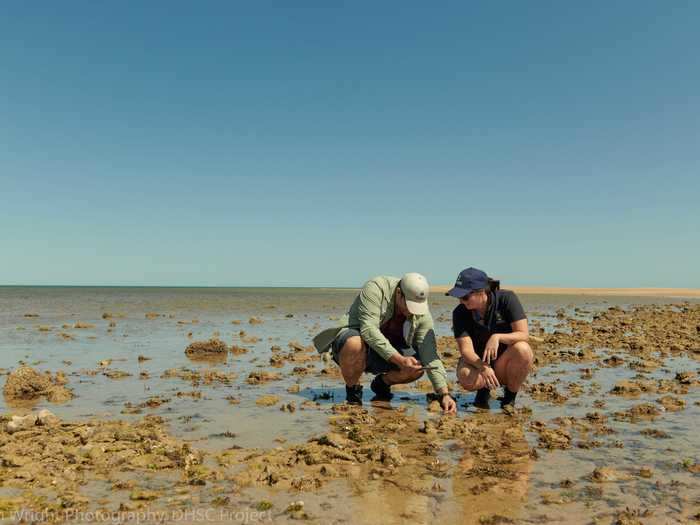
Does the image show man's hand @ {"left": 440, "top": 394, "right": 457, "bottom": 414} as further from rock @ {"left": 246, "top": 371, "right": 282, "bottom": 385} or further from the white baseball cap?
rock @ {"left": 246, "top": 371, "right": 282, "bottom": 385}

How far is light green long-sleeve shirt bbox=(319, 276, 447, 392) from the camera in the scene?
620 cm

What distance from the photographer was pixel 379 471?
4.23 metres

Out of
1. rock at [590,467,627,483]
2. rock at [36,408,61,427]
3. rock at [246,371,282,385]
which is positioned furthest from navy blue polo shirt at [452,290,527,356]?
rock at [36,408,61,427]

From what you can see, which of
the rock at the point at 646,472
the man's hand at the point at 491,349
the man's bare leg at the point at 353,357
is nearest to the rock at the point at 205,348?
the man's bare leg at the point at 353,357

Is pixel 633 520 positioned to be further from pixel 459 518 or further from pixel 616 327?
pixel 616 327

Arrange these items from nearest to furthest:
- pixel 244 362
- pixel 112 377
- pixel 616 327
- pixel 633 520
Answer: pixel 633 520, pixel 112 377, pixel 244 362, pixel 616 327

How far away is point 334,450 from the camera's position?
4645 mm

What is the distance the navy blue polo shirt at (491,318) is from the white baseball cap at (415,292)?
420 millimetres

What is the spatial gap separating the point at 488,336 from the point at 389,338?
1248mm

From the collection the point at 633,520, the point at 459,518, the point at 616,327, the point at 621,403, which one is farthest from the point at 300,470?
the point at 616,327

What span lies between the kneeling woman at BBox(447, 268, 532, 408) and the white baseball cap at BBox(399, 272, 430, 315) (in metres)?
0.35

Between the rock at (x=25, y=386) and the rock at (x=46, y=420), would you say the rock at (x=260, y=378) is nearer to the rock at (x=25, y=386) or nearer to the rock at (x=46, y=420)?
the rock at (x=25, y=386)

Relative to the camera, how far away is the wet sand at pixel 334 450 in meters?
3.56

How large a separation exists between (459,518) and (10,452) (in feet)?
12.5
